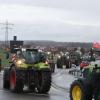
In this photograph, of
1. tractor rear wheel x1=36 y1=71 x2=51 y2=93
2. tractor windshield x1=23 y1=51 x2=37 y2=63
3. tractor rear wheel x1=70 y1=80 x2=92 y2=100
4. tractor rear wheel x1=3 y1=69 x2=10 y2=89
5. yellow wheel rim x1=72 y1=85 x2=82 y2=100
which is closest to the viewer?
tractor rear wheel x1=70 y1=80 x2=92 y2=100

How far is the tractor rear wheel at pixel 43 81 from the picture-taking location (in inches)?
952

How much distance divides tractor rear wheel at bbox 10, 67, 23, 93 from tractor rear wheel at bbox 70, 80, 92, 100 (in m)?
6.11

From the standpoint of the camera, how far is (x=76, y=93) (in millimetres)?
18312

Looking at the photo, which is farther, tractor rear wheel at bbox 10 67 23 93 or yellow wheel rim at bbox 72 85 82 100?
tractor rear wheel at bbox 10 67 23 93

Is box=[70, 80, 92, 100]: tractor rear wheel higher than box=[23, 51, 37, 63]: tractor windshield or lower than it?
lower

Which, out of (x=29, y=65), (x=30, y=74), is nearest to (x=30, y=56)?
(x=29, y=65)

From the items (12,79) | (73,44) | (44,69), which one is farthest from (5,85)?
(73,44)

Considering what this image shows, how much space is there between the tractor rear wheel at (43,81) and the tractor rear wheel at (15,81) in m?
0.82

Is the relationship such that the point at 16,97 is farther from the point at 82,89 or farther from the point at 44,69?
the point at 82,89

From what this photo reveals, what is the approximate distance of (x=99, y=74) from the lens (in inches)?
671

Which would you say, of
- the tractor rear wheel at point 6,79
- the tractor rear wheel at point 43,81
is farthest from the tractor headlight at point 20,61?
the tractor rear wheel at point 6,79

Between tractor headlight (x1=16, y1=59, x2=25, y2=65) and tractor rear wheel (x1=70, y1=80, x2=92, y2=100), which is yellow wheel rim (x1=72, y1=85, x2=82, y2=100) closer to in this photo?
tractor rear wheel (x1=70, y1=80, x2=92, y2=100)

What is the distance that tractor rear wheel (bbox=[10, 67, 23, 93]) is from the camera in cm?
2433

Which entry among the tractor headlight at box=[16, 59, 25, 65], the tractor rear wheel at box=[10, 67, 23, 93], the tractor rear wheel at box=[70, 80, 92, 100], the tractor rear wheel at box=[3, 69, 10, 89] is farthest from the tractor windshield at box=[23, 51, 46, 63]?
the tractor rear wheel at box=[70, 80, 92, 100]
